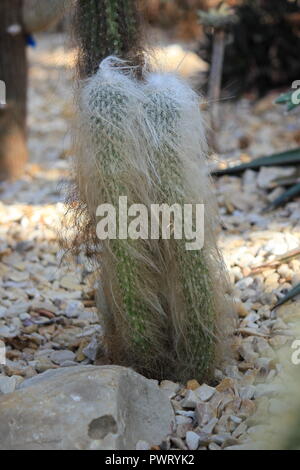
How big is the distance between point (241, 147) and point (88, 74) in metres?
2.24

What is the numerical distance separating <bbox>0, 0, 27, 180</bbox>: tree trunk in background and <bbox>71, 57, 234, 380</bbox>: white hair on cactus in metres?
2.26

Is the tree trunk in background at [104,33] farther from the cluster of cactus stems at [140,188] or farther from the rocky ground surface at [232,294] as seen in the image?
the rocky ground surface at [232,294]

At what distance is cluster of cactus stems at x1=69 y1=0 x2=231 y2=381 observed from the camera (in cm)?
192

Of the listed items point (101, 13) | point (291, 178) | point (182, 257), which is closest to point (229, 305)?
point (182, 257)

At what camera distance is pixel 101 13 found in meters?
2.12

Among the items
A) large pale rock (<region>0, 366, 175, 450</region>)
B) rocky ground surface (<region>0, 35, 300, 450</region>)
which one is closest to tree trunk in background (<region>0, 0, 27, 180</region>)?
rocky ground surface (<region>0, 35, 300, 450</region>)

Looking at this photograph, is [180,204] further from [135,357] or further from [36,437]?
[36,437]

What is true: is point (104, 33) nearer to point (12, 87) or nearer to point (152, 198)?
point (152, 198)
